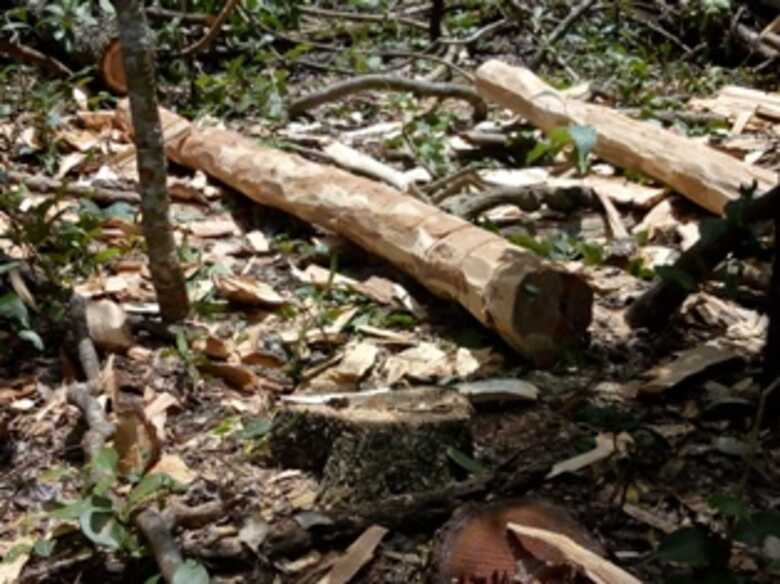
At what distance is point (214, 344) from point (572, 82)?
4.54m

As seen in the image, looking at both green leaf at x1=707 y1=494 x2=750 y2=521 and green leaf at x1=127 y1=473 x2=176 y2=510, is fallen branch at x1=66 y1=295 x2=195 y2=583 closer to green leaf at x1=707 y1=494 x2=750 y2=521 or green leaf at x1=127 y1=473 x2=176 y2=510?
green leaf at x1=127 y1=473 x2=176 y2=510

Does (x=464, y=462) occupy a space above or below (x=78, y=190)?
above

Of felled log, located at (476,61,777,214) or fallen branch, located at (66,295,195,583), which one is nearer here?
fallen branch, located at (66,295,195,583)

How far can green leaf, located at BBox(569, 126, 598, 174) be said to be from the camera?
5.70 meters

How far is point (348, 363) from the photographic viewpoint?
4.39 meters

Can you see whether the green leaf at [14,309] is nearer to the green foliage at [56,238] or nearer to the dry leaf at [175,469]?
the green foliage at [56,238]

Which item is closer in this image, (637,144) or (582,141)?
(582,141)

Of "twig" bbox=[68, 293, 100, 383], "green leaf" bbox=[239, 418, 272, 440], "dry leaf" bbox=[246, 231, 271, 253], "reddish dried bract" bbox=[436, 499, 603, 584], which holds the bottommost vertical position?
Result: "dry leaf" bbox=[246, 231, 271, 253]

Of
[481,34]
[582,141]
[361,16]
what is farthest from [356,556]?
[361,16]

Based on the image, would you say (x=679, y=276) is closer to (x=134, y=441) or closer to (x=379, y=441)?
(x=379, y=441)

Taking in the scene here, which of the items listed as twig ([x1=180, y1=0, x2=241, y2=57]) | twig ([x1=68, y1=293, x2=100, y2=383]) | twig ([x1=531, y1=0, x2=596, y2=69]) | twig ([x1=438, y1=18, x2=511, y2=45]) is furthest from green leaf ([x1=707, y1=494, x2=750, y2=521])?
twig ([x1=438, y1=18, x2=511, y2=45])

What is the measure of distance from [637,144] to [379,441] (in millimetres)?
3098

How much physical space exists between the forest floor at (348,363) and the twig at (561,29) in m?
1.40

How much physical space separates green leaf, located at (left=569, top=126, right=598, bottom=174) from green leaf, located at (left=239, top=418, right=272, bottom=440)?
252 centimetres
